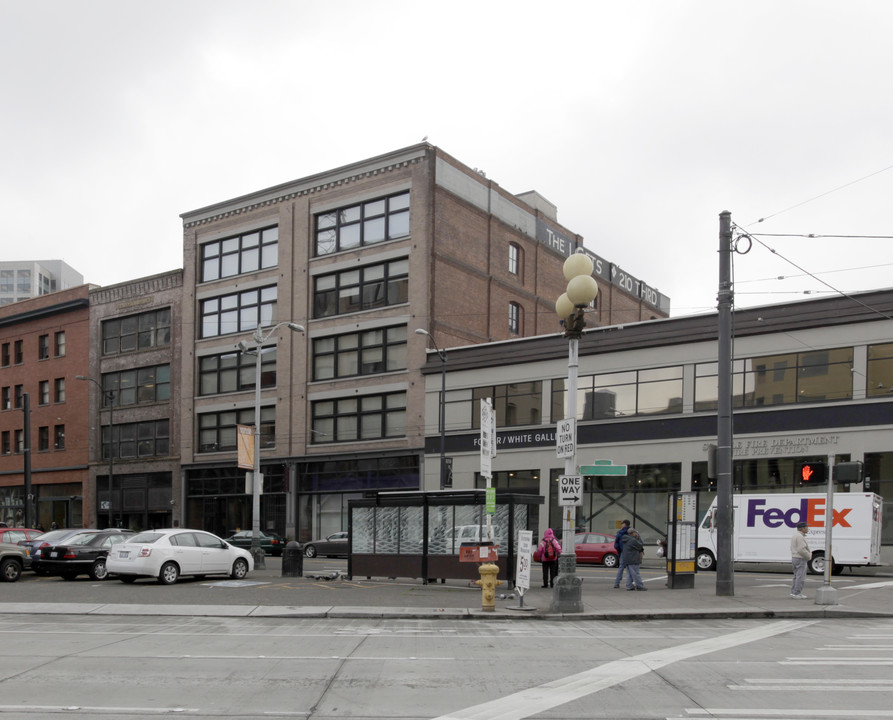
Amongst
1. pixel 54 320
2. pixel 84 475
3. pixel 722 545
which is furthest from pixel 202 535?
pixel 54 320

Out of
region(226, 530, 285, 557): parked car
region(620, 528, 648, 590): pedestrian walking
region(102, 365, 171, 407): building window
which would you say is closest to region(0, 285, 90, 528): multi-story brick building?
region(102, 365, 171, 407): building window

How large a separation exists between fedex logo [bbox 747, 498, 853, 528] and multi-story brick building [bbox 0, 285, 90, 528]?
45021 mm

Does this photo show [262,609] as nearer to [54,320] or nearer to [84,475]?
[84,475]

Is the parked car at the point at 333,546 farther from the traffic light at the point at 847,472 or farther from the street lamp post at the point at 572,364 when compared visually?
the traffic light at the point at 847,472

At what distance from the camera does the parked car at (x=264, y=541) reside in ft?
144

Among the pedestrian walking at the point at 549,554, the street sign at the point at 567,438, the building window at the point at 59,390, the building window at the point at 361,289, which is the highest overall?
the building window at the point at 361,289

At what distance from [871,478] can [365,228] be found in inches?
1100

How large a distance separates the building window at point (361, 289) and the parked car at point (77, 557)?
951 inches

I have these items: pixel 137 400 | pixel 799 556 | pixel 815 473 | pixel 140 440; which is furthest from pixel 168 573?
pixel 137 400

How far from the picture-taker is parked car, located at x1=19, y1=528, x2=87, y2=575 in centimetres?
2653

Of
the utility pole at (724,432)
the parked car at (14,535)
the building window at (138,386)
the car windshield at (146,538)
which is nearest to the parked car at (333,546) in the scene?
the parked car at (14,535)

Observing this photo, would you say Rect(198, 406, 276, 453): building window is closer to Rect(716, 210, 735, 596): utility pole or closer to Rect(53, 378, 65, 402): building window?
Rect(53, 378, 65, 402): building window

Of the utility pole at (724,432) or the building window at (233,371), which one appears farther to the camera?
the building window at (233,371)

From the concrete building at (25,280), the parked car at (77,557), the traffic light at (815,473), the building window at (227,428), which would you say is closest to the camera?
the traffic light at (815,473)
